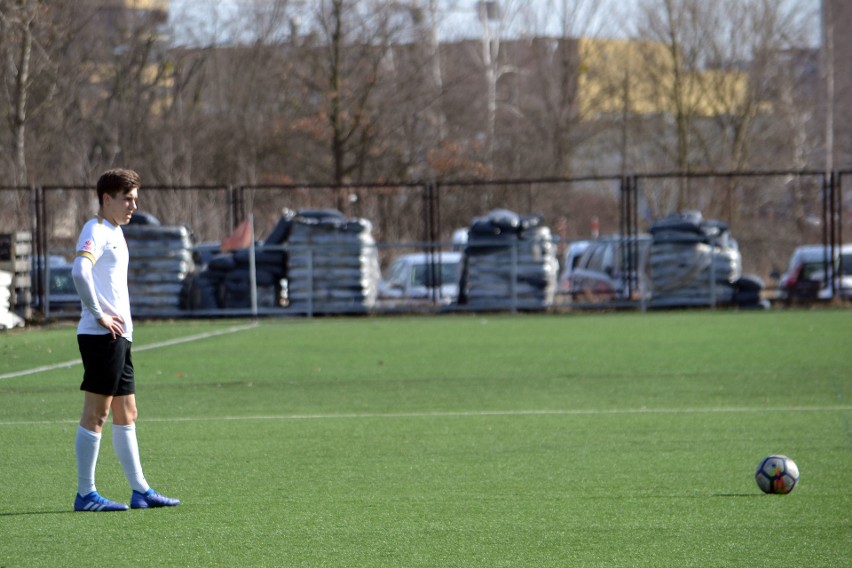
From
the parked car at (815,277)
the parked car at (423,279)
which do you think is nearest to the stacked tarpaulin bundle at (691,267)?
the parked car at (815,277)

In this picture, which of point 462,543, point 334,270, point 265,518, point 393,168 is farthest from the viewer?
point 393,168

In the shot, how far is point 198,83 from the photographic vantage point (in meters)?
45.6

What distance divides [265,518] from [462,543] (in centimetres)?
117

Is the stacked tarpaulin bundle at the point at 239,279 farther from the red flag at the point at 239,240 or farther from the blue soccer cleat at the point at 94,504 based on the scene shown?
the blue soccer cleat at the point at 94,504

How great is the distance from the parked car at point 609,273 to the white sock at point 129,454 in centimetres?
2037

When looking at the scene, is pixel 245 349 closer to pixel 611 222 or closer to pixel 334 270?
pixel 334 270

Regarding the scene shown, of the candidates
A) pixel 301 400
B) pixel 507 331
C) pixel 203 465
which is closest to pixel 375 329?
pixel 507 331

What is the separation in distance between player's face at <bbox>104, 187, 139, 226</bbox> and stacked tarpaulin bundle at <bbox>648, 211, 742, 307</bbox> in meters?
20.8

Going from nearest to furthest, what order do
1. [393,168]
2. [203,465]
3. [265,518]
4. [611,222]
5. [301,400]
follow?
[265,518] → [203,465] → [301,400] → [393,168] → [611,222]

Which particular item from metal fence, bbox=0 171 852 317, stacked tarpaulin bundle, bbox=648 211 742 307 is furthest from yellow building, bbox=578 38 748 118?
stacked tarpaulin bundle, bbox=648 211 742 307

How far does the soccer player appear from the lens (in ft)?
22.9

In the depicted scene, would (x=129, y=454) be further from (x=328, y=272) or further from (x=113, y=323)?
(x=328, y=272)

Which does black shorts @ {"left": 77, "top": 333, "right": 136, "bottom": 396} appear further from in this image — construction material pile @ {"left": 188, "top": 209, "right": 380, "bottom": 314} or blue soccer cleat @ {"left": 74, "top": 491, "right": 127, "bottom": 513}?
construction material pile @ {"left": 188, "top": 209, "right": 380, "bottom": 314}

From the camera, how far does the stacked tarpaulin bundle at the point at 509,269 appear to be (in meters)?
26.9
